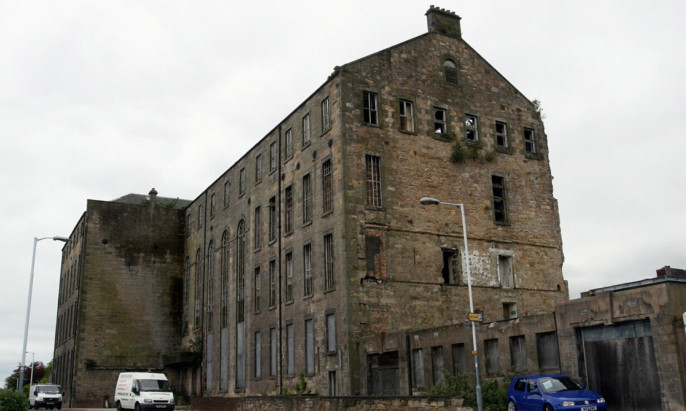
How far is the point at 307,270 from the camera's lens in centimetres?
3566

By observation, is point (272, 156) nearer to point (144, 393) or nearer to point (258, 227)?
point (258, 227)

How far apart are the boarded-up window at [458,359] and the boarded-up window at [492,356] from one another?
107cm

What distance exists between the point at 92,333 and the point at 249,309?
59.3ft

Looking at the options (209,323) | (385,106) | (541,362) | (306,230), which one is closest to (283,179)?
(306,230)

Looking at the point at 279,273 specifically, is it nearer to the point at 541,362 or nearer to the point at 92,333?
the point at 541,362

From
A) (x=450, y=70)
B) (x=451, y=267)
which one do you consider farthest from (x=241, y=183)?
(x=451, y=267)

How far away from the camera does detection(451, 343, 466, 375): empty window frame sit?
25806 mm

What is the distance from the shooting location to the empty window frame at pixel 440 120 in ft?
120

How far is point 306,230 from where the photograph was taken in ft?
118

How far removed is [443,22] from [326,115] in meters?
9.11

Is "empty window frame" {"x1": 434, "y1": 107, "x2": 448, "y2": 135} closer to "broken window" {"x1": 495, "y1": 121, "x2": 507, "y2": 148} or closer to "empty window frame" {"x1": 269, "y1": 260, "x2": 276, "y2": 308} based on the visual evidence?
"broken window" {"x1": 495, "y1": 121, "x2": 507, "y2": 148}

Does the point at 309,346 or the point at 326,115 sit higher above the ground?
the point at 326,115

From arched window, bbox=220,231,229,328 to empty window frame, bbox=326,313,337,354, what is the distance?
14581mm

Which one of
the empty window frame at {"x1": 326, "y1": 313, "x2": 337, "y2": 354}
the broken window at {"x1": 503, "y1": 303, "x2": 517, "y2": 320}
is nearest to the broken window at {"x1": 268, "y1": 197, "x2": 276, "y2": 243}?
the empty window frame at {"x1": 326, "y1": 313, "x2": 337, "y2": 354}
